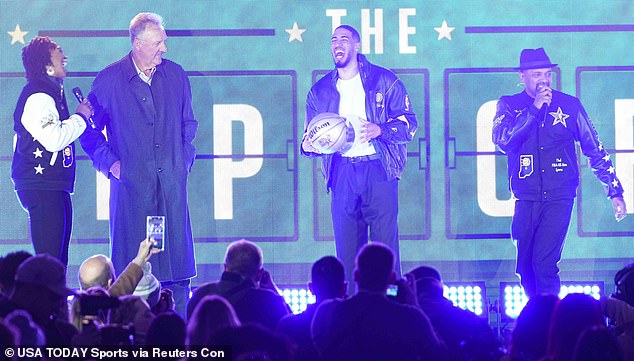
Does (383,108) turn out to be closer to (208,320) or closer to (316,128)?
(316,128)

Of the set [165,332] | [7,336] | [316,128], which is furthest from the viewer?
[316,128]

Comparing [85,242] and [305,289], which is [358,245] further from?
[85,242]

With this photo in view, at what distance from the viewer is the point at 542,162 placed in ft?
32.4

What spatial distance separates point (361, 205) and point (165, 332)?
13.7 feet

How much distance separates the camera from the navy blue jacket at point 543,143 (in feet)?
32.3

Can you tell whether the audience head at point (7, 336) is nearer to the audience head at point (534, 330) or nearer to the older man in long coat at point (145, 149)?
the audience head at point (534, 330)

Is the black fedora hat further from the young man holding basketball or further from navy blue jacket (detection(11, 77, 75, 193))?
navy blue jacket (detection(11, 77, 75, 193))

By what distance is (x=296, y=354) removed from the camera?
6039mm

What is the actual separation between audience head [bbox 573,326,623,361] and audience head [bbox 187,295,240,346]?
5.53 ft

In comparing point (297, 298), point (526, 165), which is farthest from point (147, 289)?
point (526, 165)

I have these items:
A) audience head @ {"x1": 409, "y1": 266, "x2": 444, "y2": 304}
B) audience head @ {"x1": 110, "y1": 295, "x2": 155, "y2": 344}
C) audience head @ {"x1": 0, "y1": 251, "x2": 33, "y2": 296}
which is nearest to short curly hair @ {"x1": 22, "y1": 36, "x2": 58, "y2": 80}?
audience head @ {"x1": 0, "y1": 251, "x2": 33, "y2": 296}

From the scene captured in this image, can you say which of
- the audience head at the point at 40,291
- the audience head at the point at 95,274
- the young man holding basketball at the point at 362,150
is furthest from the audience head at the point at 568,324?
the young man holding basketball at the point at 362,150

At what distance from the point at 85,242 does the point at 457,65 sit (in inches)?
151

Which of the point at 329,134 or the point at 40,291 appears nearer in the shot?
the point at 40,291
